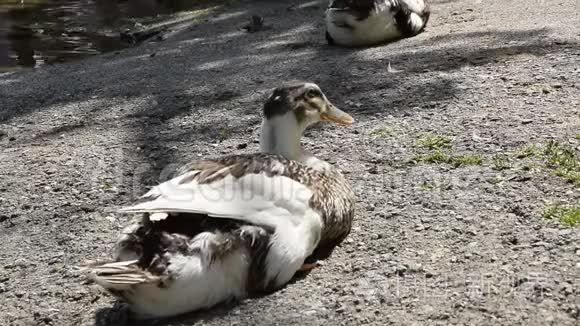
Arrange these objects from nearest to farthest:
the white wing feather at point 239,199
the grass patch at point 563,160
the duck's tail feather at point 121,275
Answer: the duck's tail feather at point 121,275
the white wing feather at point 239,199
the grass patch at point 563,160

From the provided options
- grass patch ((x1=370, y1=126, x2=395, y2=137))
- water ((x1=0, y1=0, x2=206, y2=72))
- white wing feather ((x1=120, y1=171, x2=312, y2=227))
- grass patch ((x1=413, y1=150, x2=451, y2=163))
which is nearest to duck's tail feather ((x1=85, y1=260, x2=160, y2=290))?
white wing feather ((x1=120, y1=171, x2=312, y2=227))

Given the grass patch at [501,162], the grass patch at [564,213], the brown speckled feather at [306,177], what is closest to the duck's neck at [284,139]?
the brown speckled feather at [306,177]

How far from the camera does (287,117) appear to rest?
15.1 feet

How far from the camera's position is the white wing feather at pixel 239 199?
3570mm

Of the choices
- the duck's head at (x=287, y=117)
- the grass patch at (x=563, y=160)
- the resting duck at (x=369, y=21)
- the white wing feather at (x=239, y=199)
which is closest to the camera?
the white wing feather at (x=239, y=199)

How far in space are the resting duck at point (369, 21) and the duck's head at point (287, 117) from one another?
399 centimetres

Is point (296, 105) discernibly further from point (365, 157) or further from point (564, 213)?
point (564, 213)

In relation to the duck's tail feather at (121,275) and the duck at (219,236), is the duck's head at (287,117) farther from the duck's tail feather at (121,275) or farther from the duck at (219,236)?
the duck's tail feather at (121,275)

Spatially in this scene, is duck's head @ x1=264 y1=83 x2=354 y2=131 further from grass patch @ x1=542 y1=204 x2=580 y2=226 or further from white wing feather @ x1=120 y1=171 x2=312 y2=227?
grass patch @ x1=542 y1=204 x2=580 y2=226

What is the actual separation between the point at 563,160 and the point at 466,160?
62cm

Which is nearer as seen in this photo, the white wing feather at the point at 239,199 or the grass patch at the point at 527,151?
the white wing feather at the point at 239,199

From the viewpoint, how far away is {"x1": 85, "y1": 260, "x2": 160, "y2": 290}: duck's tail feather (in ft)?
11.3

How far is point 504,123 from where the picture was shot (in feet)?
19.0

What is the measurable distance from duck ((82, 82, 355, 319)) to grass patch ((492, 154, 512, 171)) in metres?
1.34
